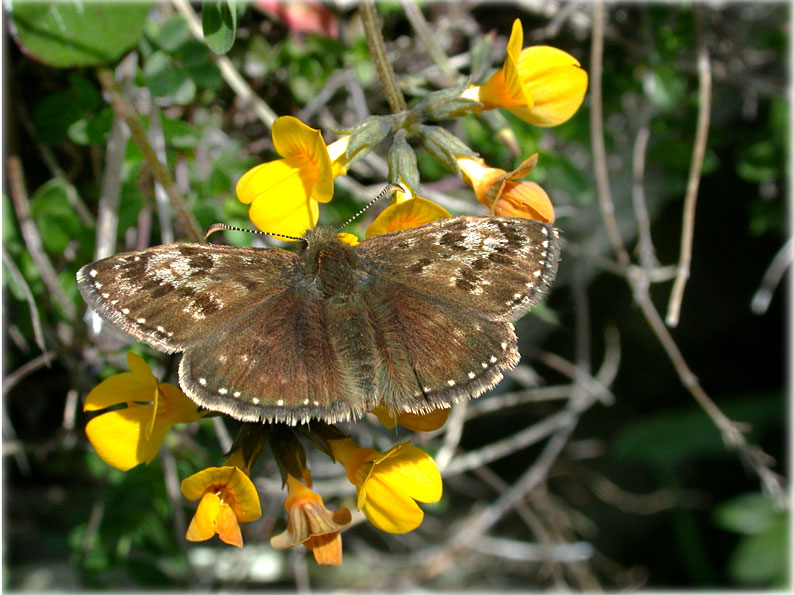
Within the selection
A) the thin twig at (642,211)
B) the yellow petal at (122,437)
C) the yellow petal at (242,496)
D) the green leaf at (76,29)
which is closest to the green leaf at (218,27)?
the green leaf at (76,29)

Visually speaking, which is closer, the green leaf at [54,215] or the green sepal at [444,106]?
the green sepal at [444,106]

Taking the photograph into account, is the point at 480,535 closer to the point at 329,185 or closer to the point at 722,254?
the point at 722,254

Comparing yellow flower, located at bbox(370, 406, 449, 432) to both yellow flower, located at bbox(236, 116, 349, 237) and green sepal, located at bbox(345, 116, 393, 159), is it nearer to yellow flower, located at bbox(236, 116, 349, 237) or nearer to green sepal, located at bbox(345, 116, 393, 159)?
yellow flower, located at bbox(236, 116, 349, 237)

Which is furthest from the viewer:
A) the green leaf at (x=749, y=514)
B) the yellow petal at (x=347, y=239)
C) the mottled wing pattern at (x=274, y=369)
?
the green leaf at (x=749, y=514)

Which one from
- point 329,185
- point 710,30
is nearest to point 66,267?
point 329,185

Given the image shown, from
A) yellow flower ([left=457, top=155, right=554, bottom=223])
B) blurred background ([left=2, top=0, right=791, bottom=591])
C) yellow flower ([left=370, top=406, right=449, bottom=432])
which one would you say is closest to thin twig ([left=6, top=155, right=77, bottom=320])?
blurred background ([left=2, top=0, right=791, bottom=591])

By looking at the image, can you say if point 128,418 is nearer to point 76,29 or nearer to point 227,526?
point 227,526

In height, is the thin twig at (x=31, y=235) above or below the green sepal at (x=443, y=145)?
below

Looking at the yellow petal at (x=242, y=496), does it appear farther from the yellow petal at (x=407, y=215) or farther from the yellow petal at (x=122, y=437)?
the yellow petal at (x=407, y=215)
